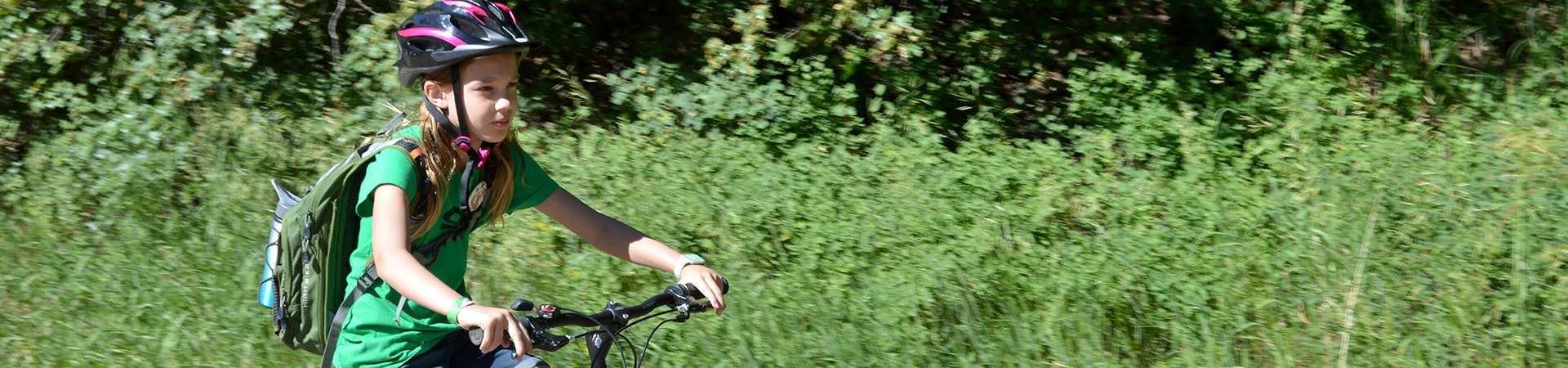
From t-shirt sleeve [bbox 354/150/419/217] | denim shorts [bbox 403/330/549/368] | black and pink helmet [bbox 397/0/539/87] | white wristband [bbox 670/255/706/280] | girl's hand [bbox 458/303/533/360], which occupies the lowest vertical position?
denim shorts [bbox 403/330/549/368]

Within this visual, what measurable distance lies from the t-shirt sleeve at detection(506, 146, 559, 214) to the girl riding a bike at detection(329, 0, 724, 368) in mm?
37

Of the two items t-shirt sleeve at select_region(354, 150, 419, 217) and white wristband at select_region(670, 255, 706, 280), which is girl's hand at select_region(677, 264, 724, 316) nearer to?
white wristband at select_region(670, 255, 706, 280)

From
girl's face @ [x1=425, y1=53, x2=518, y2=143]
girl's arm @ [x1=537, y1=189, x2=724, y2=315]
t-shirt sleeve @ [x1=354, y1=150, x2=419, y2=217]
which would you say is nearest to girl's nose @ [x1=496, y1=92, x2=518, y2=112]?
girl's face @ [x1=425, y1=53, x2=518, y2=143]

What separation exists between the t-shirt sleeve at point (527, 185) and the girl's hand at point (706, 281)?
17.3 inches

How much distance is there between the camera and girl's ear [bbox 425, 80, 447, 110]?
2.49 metres

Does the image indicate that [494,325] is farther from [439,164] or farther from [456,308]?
[439,164]

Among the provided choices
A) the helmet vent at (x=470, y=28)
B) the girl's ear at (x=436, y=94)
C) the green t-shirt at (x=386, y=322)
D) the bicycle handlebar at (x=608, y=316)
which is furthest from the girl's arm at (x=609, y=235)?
the helmet vent at (x=470, y=28)

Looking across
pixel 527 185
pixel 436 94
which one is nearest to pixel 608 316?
pixel 527 185

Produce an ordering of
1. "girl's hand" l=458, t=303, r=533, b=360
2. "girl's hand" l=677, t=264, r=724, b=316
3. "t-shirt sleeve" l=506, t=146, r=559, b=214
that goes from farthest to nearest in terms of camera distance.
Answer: "t-shirt sleeve" l=506, t=146, r=559, b=214, "girl's hand" l=677, t=264, r=724, b=316, "girl's hand" l=458, t=303, r=533, b=360

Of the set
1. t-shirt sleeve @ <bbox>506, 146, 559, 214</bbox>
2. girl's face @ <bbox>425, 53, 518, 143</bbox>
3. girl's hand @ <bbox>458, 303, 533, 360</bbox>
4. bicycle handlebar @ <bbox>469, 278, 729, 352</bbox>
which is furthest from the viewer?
t-shirt sleeve @ <bbox>506, 146, 559, 214</bbox>

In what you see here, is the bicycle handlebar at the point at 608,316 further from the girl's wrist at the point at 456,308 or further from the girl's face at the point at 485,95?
the girl's face at the point at 485,95

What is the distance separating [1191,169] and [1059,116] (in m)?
1.11

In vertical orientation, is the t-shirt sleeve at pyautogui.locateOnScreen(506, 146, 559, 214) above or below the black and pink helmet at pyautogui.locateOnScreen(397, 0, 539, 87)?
below

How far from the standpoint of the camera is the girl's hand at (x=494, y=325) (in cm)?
210
